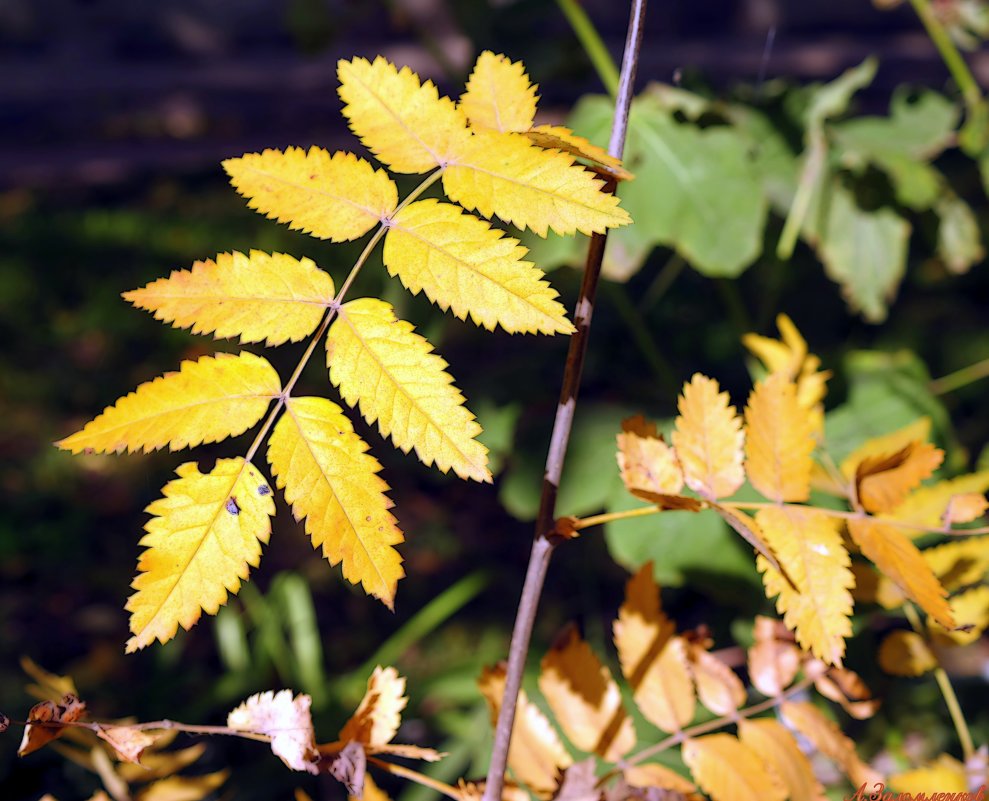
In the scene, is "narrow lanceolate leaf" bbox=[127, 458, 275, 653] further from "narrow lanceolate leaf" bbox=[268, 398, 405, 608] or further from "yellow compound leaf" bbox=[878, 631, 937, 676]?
"yellow compound leaf" bbox=[878, 631, 937, 676]

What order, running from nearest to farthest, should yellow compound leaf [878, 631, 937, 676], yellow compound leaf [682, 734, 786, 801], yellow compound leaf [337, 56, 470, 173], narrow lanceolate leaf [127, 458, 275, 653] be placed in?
narrow lanceolate leaf [127, 458, 275, 653] → yellow compound leaf [337, 56, 470, 173] → yellow compound leaf [682, 734, 786, 801] → yellow compound leaf [878, 631, 937, 676]

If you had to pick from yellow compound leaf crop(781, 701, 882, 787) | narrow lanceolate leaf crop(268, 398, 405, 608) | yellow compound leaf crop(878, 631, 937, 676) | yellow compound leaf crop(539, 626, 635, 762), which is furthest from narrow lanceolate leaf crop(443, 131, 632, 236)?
yellow compound leaf crop(878, 631, 937, 676)

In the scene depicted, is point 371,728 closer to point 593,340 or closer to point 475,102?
point 475,102

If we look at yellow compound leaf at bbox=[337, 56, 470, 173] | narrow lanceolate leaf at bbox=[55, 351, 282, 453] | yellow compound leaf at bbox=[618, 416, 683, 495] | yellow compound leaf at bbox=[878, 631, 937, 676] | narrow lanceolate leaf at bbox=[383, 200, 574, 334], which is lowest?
yellow compound leaf at bbox=[878, 631, 937, 676]

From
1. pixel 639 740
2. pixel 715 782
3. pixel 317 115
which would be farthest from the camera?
pixel 317 115

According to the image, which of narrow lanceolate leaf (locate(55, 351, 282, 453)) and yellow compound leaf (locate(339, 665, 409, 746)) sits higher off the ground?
narrow lanceolate leaf (locate(55, 351, 282, 453))

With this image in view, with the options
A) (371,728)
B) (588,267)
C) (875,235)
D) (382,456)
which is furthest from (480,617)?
(588,267)

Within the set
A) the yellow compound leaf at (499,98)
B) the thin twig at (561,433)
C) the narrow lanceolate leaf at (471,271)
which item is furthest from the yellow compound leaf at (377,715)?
the yellow compound leaf at (499,98)
